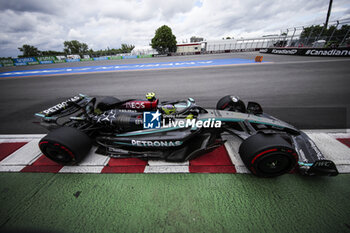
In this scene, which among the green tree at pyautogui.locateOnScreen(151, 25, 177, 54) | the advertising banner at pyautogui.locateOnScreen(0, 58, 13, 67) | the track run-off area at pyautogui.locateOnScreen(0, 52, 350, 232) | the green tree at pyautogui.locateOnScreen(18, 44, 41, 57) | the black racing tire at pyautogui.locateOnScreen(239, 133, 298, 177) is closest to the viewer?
the track run-off area at pyautogui.locateOnScreen(0, 52, 350, 232)

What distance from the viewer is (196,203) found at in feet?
5.59

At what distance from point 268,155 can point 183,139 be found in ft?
3.67

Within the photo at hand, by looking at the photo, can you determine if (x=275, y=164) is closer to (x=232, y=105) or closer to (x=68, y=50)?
(x=232, y=105)

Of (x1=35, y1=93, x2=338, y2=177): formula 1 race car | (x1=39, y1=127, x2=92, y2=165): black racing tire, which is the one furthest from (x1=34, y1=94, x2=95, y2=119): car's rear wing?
(x1=39, y1=127, x2=92, y2=165): black racing tire

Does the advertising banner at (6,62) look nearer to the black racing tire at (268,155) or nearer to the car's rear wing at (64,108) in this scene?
the car's rear wing at (64,108)

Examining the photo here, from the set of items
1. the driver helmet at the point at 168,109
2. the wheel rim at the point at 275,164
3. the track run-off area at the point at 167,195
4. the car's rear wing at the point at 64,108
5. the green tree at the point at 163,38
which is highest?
the green tree at the point at 163,38

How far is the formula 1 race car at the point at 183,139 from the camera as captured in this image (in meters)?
1.76

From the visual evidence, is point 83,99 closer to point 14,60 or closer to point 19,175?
point 19,175

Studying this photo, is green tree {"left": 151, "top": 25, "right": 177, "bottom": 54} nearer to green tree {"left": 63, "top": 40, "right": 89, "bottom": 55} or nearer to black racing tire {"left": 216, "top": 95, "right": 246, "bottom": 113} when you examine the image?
black racing tire {"left": 216, "top": 95, "right": 246, "bottom": 113}

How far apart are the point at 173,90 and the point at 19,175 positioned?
197 inches

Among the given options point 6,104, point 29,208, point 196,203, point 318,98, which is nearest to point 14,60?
point 6,104

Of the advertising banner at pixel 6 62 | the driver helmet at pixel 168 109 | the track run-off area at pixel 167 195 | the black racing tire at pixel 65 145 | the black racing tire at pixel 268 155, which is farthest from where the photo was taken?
the advertising banner at pixel 6 62

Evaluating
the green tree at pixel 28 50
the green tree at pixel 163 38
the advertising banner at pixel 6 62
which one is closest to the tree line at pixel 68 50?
the green tree at pixel 28 50

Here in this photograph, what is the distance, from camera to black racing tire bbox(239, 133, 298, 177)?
1669 millimetres
